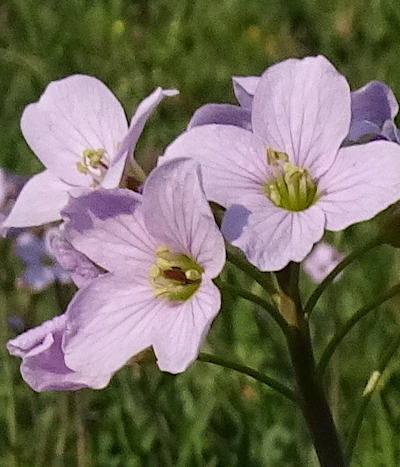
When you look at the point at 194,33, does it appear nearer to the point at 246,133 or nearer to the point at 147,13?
the point at 147,13

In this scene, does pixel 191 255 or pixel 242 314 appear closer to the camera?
Answer: pixel 191 255

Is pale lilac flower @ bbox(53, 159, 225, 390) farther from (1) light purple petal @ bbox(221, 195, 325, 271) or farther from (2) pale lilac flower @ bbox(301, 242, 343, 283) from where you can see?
(2) pale lilac flower @ bbox(301, 242, 343, 283)

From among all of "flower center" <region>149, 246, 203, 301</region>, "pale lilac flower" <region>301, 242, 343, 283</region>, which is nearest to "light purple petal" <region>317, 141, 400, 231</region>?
"flower center" <region>149, 246, 203, 301</region>

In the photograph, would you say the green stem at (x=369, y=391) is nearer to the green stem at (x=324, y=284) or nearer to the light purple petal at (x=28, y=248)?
the green stem at (x=324, y=284)

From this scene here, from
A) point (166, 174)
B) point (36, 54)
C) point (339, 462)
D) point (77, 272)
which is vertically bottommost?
point (36, 54)

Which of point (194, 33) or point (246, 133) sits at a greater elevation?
point (246, 133)

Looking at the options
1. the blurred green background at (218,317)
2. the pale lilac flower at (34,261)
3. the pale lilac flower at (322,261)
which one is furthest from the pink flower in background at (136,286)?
the pale lilac flower at (322,261)

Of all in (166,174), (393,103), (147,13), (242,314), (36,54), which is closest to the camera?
(166,174)

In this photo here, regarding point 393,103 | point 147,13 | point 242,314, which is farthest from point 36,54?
point 393,103
